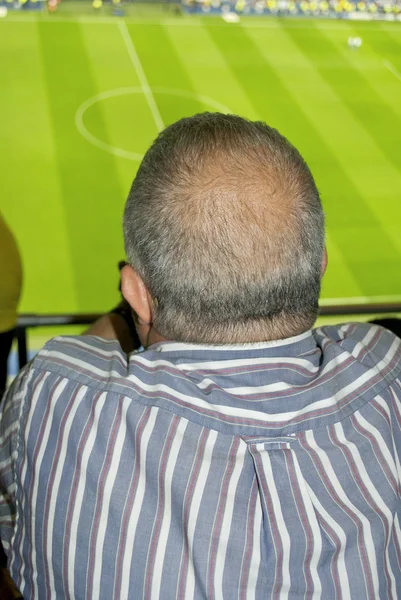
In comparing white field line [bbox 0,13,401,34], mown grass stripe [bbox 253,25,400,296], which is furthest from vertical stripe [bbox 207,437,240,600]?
white field line [bbox 0,13,401,34]

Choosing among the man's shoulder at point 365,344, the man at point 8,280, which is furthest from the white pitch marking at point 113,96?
the man's shoulder at point 365,344

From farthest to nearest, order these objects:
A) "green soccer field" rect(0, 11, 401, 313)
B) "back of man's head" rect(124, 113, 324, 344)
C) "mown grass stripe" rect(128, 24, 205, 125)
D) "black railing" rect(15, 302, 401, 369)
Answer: "mown grass stripe" rect(128, 24, 205, 125) → "green soccer field" rect(0, 11, 401, 313) → "black railing" rect(15, 302, 401, 369) → "back of man's head" rect(124, 113, 324, 344)

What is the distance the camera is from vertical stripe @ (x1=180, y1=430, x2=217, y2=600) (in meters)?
1.20

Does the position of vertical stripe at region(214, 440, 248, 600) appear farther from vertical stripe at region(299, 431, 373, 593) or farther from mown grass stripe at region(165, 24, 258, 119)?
mown grass stripe at region(165, 24, 258, 119)

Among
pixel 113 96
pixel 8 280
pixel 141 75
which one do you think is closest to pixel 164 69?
pixel 141 75

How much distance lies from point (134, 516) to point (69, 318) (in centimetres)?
127

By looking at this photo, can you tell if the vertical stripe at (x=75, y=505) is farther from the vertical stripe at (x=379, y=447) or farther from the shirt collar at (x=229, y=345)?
the vertical stripe at (x=379, y=447)

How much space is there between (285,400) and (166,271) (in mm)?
339

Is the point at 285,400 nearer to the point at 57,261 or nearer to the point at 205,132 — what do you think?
the point at 205,132

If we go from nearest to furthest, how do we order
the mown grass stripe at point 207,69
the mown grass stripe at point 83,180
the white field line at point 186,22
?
the mown grass stripe at point 83,180 < the mown grass stripe at point 207,69 < the white field line at point 186,22

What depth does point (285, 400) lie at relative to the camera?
1.31 meters

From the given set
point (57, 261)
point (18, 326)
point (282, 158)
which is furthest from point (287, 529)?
point (57, 261)

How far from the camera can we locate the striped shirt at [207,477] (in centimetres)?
121

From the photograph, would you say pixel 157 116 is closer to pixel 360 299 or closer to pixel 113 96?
pixel 113 96
